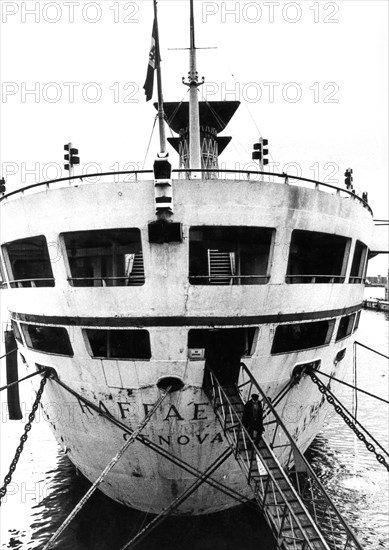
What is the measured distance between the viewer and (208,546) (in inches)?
439

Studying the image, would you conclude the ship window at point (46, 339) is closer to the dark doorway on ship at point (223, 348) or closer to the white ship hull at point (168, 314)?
→ the white ship hull at point (168, 314)

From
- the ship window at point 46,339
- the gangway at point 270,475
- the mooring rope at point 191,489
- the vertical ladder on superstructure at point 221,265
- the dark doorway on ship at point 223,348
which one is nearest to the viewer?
the gangway at point 270,475

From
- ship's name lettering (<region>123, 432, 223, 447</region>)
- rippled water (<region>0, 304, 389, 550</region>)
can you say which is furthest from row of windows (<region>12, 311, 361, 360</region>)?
rippled water (<region>0, 304, 389, 550</region>)

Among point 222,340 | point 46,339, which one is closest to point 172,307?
point 222,340

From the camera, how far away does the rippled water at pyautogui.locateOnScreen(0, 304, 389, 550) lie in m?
11.5

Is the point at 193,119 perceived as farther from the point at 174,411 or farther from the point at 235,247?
the point at 174,411

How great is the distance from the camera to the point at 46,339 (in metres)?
11.7

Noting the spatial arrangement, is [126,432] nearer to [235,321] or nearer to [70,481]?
[235,321]

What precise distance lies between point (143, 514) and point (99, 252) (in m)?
7.16

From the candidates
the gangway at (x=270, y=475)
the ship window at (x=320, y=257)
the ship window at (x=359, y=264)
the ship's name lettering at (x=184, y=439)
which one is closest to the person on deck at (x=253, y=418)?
the gangway at (x=270, y=475)

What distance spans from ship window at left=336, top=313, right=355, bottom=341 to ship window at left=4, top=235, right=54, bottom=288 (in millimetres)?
8114

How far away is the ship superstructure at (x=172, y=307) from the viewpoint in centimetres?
898

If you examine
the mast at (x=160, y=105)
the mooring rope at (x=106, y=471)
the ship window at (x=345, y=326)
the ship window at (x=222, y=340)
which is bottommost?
the mooring rope at (x=106, y=471)

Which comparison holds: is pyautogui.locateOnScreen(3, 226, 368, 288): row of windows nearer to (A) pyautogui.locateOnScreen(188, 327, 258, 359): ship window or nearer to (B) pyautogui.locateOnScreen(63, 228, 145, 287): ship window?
(B) pyautogui.locateOnScreen(63, 228, 145, 287): ship window
